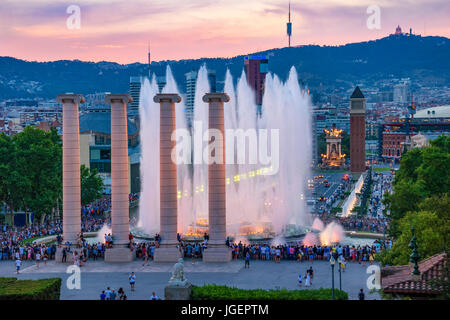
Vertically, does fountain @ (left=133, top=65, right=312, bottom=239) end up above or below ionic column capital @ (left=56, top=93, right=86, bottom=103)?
below

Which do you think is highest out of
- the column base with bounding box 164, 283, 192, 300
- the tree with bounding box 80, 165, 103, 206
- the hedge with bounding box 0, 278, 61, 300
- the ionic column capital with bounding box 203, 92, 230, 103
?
the ionic column capital with bounding box 203, 92, 230, 103

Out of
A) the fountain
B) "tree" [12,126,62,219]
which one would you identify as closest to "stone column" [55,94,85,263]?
the fountain

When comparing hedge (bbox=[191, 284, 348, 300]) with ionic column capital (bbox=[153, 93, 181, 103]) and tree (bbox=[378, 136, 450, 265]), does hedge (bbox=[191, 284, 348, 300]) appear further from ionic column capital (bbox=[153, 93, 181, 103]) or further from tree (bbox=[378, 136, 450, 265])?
ionic column capital (bbox=[153, 93, 181, 103])

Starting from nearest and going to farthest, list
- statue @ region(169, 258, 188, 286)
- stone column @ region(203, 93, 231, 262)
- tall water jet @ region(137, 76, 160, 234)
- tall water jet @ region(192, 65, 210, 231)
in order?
statue @ region(169, 258, 188, 286) → stone column @ region(203, 93, 231, 262) → tall water jet @ region(192, 65, 210, 231) → tall water jet @ region(137, 76, 160, 234)

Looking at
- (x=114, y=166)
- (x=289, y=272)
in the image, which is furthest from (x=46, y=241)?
(x=289, y=272)

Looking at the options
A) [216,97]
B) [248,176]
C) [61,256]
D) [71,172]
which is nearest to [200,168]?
[248,176]

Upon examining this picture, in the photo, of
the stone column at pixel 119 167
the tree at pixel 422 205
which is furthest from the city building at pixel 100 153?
the stone column at pixel 119 167

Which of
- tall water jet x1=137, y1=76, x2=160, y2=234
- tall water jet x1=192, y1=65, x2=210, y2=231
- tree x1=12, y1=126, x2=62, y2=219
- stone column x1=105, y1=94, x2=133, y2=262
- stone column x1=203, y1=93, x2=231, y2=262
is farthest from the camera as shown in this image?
tree x1=12, y1=126, x2=62, y2=219
